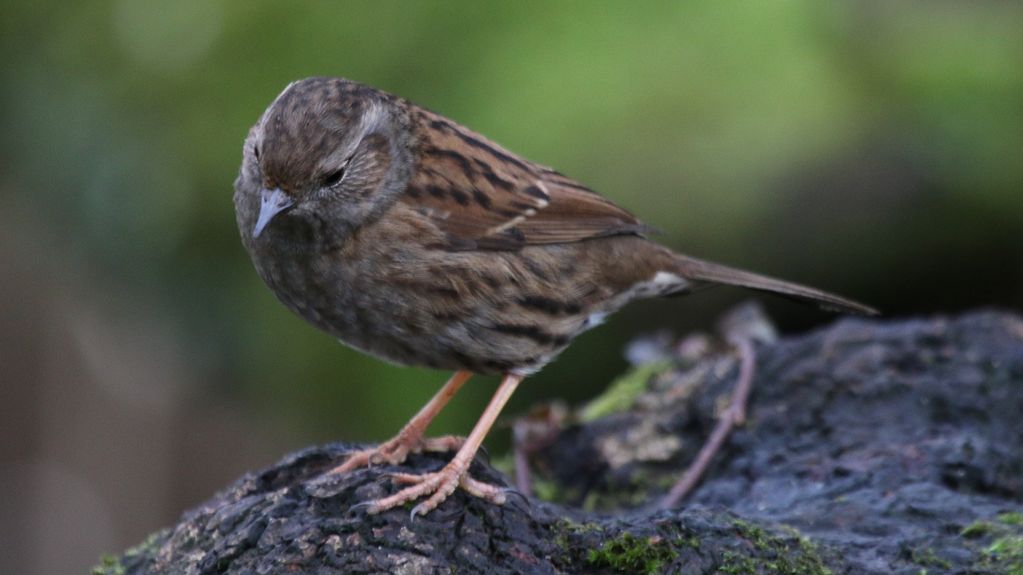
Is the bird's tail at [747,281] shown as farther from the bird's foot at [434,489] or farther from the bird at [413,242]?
the bird's foot at [434,489]

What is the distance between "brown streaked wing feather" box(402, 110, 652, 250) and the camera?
15.5ft

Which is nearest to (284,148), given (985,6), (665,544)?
(665,544)

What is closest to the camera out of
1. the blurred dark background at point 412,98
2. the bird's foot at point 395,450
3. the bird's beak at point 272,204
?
the bird's foot at point 395,450

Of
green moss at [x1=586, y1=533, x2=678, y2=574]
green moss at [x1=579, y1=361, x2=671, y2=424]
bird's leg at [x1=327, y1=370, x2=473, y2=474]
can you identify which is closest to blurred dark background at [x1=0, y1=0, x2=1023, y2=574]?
green moss at [x1=579, y1=361, x2=671, y2=424]

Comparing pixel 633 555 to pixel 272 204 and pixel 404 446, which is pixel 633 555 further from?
pixel 272 204

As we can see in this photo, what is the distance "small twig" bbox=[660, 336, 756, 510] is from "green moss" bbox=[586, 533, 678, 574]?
113 centimetres

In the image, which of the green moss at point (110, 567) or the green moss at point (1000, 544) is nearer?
the green moss at point (1000, 544)

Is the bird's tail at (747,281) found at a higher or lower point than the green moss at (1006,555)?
higher

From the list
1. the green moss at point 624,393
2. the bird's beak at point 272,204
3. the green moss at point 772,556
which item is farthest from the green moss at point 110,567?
the green moss at point 624,393

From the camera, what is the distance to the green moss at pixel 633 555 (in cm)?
350

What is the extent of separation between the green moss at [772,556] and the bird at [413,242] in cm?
84

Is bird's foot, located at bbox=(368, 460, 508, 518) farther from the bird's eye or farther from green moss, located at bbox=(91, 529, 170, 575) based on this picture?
the bird's eye

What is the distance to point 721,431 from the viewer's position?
504 centimetres

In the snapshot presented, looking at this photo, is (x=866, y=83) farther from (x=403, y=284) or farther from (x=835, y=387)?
(x=403, y=284)
